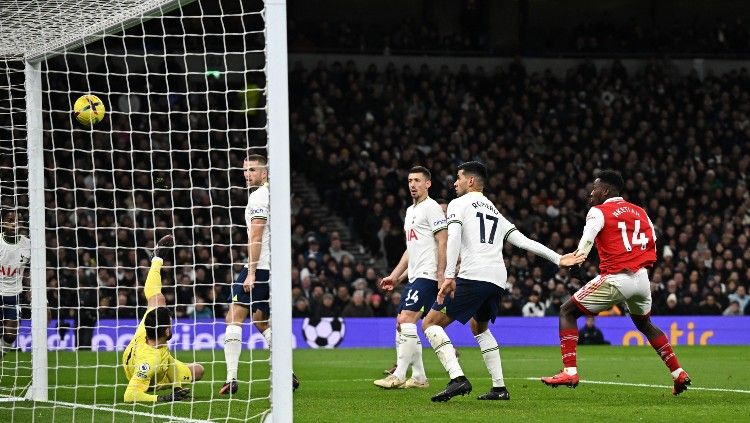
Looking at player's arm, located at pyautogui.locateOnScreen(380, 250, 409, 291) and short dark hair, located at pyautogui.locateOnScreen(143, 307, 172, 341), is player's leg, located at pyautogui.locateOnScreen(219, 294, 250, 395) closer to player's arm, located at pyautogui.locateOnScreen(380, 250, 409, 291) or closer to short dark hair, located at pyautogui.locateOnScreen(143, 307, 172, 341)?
short dark hair, located at pyautogui.locateOnScreen(143, 307, 172, 341)

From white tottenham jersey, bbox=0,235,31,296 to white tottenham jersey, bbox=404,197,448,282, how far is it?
4172 millimetres

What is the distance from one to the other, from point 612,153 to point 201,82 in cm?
1016

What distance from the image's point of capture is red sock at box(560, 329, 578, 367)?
995cm

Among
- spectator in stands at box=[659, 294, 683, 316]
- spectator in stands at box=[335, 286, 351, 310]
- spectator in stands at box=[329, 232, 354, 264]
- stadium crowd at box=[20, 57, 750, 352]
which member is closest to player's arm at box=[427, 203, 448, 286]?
stadium crowd at box=[20, 57, 750, 352]

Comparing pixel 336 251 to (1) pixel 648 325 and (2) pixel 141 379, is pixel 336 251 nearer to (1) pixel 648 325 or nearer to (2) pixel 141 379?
(1) pixel 648 325

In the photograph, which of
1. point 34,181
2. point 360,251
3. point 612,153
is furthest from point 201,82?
point 34,181

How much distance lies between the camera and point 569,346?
10.0 meters

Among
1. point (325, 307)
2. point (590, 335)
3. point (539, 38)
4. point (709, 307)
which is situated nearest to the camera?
point (325, 307)

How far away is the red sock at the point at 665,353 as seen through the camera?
33.1ft

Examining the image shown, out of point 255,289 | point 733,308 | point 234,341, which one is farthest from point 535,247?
point 733,308

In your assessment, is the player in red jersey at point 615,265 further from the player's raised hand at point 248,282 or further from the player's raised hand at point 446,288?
the player's raised hand at point 248,282

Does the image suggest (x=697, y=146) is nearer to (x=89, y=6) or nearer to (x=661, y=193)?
(x=661, y=193)

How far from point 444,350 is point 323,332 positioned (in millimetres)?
11776

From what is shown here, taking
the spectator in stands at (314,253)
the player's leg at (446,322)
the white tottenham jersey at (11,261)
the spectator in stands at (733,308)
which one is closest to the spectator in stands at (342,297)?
the spectator in stands at (314,253)
